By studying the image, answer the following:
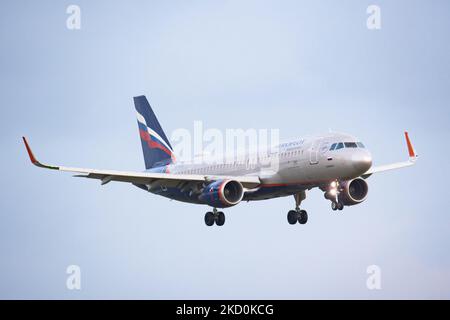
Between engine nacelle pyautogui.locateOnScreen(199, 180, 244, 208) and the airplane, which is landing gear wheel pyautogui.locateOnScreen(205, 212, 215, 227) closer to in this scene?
the airplane

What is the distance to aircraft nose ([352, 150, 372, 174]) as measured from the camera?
63044mm

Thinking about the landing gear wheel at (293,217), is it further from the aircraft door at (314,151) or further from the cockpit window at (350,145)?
the cockpit window at (350,145)

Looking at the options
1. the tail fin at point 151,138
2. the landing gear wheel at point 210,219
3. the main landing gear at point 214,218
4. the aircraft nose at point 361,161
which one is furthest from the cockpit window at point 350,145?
the tail fin at point 151,138

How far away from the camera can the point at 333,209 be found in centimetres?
6662

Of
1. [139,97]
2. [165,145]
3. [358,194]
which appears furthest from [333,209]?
[139,97]

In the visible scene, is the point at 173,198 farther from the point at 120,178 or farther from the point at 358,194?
the point at 358,194

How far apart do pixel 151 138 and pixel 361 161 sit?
23556 millimetres

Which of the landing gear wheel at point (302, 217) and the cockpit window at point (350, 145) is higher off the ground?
the cockpit window at point (350, 145)

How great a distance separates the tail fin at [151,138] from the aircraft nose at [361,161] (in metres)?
19.9

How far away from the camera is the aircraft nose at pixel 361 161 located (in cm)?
6304

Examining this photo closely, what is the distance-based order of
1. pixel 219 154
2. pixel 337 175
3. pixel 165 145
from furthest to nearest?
pixel 165 145 < pixel 219 154 < pixel 337 175

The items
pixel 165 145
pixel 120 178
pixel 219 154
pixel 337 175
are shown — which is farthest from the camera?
pixel 165 145

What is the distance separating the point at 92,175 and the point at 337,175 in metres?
14.9

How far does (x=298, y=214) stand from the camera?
2766 inches
